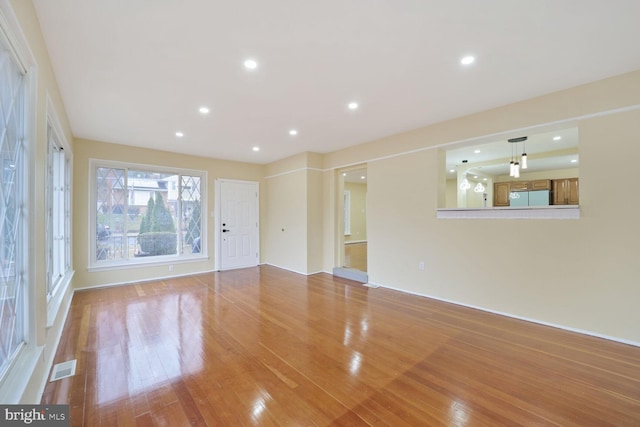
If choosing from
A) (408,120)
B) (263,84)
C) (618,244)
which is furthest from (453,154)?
(263,84)

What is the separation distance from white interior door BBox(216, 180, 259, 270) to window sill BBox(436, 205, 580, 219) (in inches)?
175

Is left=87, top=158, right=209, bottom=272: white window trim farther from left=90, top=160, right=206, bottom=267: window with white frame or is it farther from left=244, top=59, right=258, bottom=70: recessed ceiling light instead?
left=244, top=59, right=258, bottom=70: recessed ceiling light

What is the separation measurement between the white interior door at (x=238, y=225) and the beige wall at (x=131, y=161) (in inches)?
8.2

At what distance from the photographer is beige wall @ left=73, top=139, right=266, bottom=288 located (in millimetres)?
4566

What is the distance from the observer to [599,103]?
9.07 feet

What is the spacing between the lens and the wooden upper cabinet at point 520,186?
755 cm

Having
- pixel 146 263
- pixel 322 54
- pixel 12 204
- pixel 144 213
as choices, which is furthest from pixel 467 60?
pixel 146 263

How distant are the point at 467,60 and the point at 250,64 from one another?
2004 mm

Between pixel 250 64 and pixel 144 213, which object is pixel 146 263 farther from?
pixel 250 64

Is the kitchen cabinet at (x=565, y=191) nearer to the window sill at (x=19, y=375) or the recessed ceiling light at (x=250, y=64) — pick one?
the recessed ceiling light at (x=250, y=64)

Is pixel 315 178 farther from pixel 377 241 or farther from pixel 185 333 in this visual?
pixel 185 333

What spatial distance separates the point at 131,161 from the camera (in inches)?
201

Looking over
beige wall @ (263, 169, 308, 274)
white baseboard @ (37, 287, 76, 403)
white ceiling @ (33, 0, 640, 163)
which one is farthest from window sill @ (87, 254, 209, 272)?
white ceiling @ (33, 0, 640, 163)

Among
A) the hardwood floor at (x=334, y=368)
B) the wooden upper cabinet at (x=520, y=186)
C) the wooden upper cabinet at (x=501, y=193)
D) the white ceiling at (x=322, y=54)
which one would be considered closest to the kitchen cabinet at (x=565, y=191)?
the wooden upper cabinet at (x=520, y=186)
